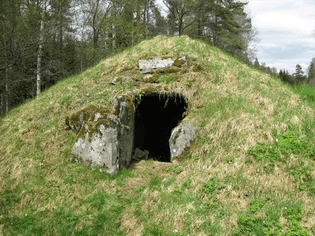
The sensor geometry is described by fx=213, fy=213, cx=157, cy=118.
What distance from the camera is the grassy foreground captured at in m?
4.00

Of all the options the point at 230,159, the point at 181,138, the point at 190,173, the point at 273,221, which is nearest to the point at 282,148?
the point at 230,159

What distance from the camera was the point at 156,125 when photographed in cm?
1007

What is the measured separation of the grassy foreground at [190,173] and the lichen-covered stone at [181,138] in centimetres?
21

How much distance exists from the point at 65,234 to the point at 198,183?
2.81m

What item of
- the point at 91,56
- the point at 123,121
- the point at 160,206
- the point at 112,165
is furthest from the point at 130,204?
the point at 91,56

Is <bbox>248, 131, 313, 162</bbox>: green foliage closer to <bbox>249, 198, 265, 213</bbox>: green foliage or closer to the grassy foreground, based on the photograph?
the grassy foreground

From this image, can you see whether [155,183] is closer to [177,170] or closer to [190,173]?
[177,170]

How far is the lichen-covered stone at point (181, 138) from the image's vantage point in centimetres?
561

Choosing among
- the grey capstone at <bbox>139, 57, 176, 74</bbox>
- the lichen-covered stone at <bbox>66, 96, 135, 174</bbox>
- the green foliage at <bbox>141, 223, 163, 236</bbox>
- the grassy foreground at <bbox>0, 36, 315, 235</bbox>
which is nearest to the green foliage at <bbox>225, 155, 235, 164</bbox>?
the grassy foreground at <bbox>0, 36, 315, 235</bbox>

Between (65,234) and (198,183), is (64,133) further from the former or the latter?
(198,183)

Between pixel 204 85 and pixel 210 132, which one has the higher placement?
pixel 204 85

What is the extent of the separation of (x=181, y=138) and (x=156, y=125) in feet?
A: 14.6

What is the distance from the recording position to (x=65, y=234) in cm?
397

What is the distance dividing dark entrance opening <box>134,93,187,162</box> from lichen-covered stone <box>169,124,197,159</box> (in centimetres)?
299
